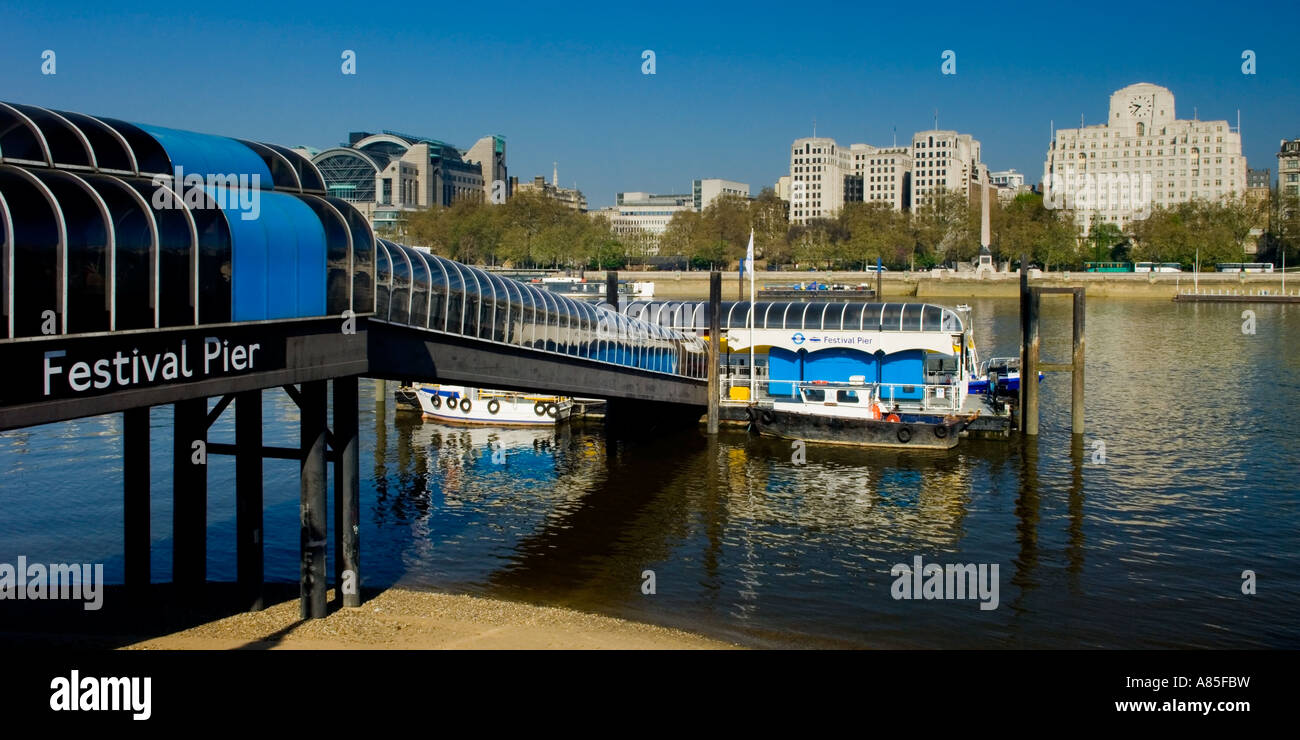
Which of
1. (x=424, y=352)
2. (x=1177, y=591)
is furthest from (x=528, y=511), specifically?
(x=1177, y=591)

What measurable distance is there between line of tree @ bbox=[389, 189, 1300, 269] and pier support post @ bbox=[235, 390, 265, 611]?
148164 millimetres

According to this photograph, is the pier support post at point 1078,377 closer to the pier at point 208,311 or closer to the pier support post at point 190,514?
the pier at point 208,311

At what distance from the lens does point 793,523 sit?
33.9 m

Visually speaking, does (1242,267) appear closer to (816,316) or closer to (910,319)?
(910,319)

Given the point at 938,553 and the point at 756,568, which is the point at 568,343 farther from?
the point at 938,553

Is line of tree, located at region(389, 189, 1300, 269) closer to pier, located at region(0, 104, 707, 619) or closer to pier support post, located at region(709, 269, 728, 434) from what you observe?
pier support post, located at region(709, 269, 728, 434)

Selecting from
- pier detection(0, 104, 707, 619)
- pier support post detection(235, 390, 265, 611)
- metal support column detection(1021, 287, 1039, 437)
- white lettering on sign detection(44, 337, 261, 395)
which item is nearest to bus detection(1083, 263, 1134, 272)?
metal support column detection(1021, 287, 1039, 437)

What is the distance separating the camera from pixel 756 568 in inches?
1142

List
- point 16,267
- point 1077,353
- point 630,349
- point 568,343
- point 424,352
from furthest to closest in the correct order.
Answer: point 1077,353 < point 630,349 < point 568,343 < point 424,352 < point 16,267

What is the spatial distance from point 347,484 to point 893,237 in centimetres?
16932

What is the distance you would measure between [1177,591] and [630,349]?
61.9 ft

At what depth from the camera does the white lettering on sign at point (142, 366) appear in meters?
14.9

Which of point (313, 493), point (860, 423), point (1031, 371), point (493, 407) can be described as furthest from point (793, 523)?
point (493, 407)

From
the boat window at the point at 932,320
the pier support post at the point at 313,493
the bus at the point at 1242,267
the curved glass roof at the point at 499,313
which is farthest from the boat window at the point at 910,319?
the bus at the point at 1242,267
